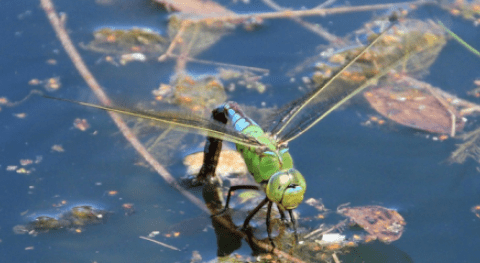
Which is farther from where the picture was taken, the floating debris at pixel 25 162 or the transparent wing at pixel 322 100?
the floating debris at pixel 25 162

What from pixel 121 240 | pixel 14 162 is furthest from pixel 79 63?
pixel 121 240

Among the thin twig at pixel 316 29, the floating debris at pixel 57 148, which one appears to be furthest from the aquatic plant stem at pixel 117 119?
the thin twig at pixel 316 29

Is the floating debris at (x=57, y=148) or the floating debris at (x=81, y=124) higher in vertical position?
the floating debris at (x=81, y=124)

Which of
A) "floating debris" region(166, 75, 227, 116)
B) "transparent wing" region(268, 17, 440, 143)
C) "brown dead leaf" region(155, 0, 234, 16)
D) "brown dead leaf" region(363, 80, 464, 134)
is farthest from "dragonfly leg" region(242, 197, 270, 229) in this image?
"brown dead leaf" region(155, 0, 234, 16)

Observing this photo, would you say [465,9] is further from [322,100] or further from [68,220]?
[68,220]

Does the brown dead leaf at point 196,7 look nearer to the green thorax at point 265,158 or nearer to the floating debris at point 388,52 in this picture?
the floating debris at point 388,52

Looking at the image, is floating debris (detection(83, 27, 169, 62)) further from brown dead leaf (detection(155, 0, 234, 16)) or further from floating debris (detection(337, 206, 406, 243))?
floating debris (detection(337, 206, 406, 243))

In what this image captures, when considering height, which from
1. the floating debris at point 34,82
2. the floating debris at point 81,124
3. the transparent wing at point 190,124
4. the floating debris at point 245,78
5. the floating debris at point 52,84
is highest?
the floating debris at point 34,82
